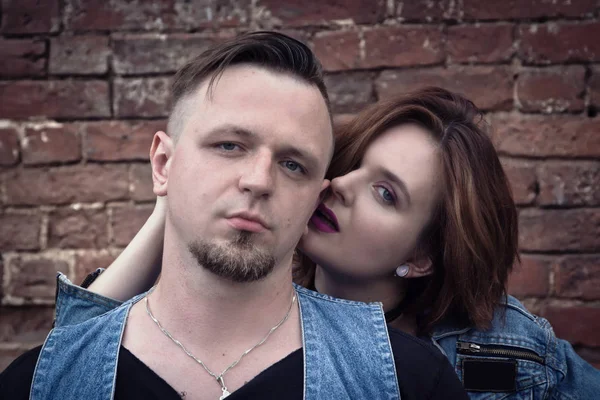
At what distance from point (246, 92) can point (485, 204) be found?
75 centimetres

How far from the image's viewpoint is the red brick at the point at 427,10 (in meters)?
1.83

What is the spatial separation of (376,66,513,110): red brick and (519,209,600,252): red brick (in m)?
0.36

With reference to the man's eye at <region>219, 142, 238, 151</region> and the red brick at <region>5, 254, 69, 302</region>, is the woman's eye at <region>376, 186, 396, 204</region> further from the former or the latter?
the red brick at <region>5, 254, 69, 302</region>

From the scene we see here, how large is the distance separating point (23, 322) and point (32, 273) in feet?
0.56

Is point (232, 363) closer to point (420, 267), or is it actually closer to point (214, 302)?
point (214, 302)

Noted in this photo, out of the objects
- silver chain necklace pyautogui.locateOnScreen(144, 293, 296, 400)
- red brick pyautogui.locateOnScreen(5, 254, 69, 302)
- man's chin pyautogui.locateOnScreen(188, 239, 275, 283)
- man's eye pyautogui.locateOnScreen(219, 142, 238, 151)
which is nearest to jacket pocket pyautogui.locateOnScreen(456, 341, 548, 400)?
silver chain necklace pyautogui.locateOnScreen(144, 293, 296, 400)

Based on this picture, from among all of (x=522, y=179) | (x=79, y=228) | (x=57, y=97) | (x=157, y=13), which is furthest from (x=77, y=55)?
(x=522, y=179)

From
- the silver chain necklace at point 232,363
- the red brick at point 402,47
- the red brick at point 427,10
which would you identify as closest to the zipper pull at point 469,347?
the silver chain necklace at point 232,363

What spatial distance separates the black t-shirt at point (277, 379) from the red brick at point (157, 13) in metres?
1.07

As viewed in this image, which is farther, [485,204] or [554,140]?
Answer: [554,140]

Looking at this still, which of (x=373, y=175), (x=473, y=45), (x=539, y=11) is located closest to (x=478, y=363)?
(x=373, y=175)

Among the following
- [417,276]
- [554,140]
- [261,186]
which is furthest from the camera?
[554,140]

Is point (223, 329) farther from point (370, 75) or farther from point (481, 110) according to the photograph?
point (481, 110)

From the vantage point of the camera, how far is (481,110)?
1.84m
